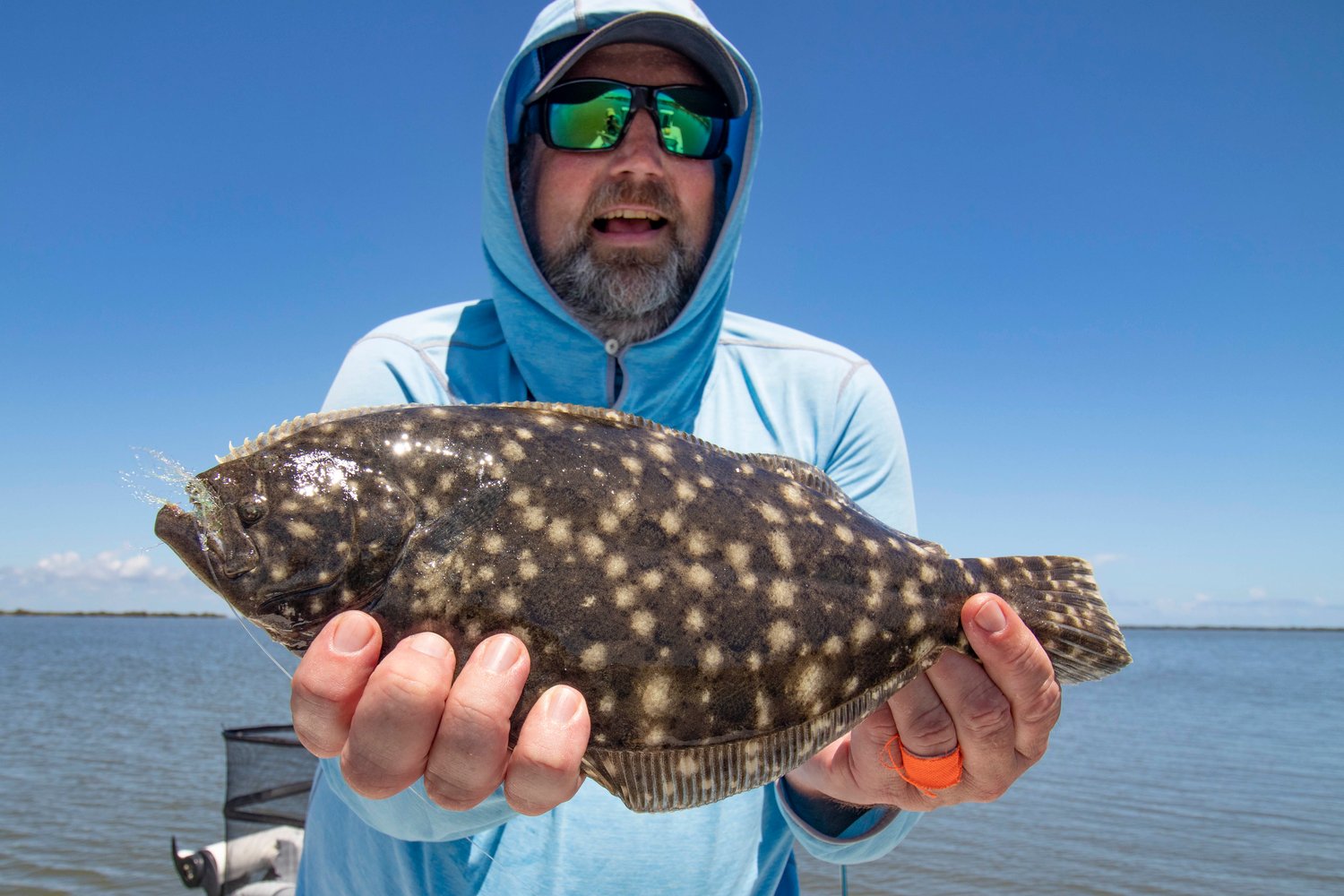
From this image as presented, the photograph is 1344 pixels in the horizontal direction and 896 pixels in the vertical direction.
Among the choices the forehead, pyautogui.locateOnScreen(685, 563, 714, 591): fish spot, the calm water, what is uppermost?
the forehead

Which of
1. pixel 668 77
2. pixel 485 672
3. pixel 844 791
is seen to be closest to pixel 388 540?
pixel 485 672

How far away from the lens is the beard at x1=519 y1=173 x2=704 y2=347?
428 cm

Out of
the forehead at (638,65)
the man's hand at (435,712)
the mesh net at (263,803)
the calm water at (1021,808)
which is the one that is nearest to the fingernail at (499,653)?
the man's hand at (435,712)

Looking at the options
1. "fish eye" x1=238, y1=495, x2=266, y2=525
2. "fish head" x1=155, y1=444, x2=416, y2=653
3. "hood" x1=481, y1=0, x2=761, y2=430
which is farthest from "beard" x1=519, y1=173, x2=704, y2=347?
"fish eye" x1=238, y1=495, x2=266, y2=525

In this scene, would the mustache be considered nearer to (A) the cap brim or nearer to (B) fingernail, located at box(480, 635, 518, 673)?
(A) the cap brim

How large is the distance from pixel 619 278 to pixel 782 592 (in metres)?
2.32

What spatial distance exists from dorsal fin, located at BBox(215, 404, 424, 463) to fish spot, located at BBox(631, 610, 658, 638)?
3.23 ft

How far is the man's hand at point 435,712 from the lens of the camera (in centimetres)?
217

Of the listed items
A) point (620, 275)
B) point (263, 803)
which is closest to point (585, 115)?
point (620, 275)

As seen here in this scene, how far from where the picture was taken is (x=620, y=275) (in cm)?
429

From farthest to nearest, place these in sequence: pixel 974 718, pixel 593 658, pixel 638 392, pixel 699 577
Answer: pixel 638 392 < pixel 974 718 < pixel 699 577 < pixel 593 658

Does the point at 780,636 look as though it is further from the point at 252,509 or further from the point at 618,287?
the point at 618,287

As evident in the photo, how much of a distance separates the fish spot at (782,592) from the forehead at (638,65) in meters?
3.11

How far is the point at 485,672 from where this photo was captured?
2.16 metres
